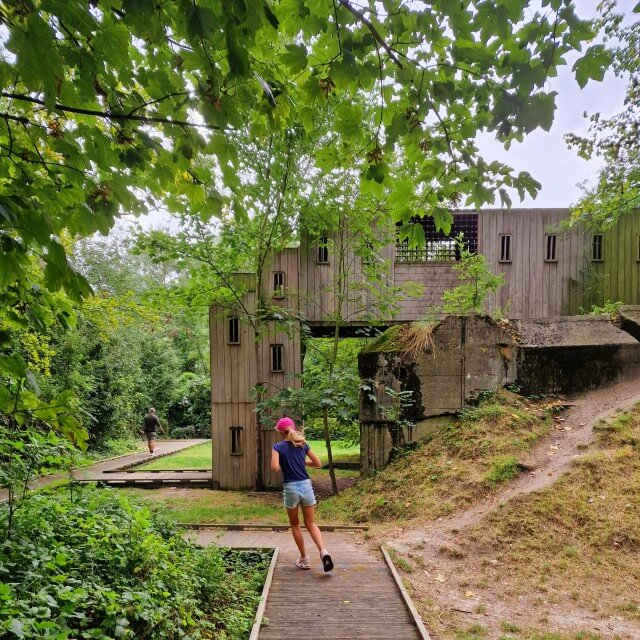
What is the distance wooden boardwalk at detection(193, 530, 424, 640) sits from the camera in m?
4.21

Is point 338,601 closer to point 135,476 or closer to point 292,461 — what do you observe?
point 292,461

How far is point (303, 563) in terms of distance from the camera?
5.58 metres

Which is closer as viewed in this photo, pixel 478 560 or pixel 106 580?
pixel 106 580

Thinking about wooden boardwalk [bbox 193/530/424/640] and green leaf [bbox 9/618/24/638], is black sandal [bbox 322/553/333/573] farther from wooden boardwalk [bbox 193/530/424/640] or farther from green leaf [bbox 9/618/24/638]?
green leaf [bbox 9/618/24/638]

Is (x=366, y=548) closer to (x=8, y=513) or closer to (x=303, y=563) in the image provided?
(x=303, y=563)

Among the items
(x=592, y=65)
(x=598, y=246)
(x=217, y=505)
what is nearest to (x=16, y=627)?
(x=592, y=65)

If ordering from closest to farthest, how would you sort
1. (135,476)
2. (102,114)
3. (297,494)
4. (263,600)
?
(102,114), (263,600), (297,494), (135,476)

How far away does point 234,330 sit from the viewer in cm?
1262

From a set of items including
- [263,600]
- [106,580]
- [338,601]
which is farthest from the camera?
[338,601]

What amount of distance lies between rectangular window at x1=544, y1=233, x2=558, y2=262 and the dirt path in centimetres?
418

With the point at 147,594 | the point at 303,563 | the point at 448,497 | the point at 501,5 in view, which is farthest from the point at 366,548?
the point at 501,5

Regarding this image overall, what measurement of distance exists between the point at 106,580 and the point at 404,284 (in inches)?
390

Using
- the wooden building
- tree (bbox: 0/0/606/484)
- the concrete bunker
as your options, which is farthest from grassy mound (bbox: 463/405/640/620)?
the wooden building

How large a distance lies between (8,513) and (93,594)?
1384 mm
